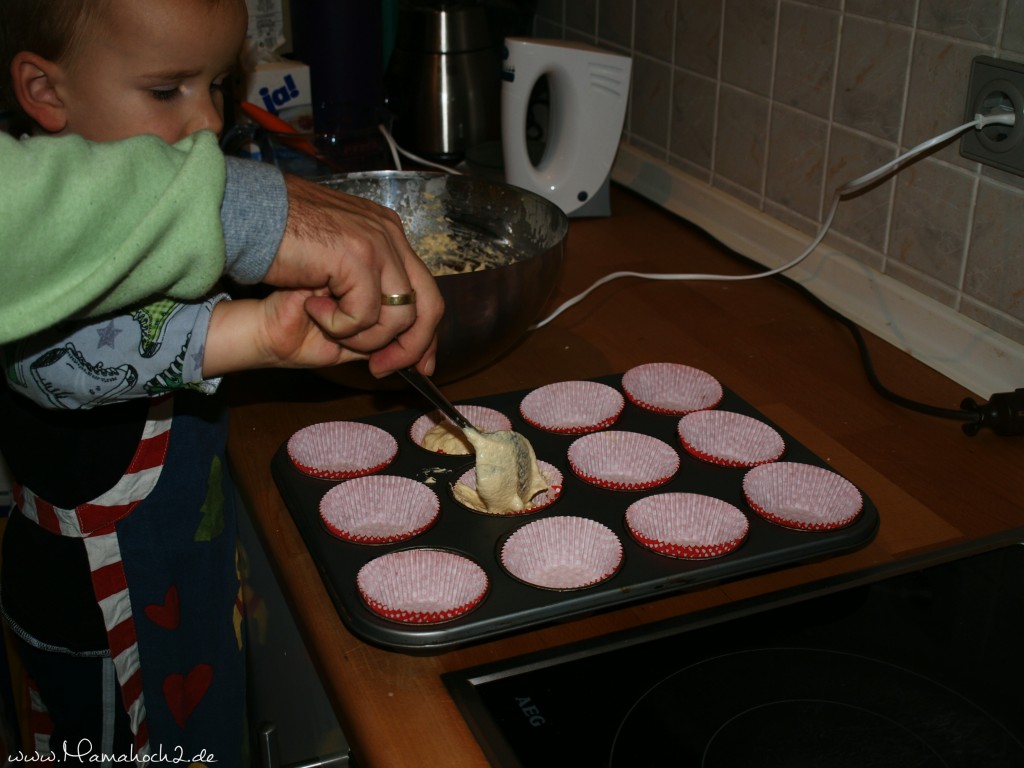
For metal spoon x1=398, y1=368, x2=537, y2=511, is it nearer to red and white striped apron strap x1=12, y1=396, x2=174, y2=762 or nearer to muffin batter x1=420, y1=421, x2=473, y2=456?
muffin batter x1=420, y1=421, x2=473, y2=456

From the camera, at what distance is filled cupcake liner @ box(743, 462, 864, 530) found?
2.50ft

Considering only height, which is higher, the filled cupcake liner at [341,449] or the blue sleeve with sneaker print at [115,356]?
the blue sleeve with sneaker print at [115,356]

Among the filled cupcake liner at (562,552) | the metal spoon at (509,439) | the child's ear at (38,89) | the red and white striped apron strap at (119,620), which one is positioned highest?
the child's ear at (38,89)

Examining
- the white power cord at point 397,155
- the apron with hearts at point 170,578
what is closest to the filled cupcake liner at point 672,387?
the apron with hearts at point 170,578

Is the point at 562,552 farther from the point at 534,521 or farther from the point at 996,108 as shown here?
the point at 996,108

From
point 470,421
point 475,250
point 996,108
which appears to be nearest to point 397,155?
point 475,250

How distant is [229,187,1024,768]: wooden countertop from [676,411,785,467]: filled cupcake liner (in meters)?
0.07

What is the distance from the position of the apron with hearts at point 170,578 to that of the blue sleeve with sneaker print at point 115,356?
0.72 feet

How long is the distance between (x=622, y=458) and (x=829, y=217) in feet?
1.46

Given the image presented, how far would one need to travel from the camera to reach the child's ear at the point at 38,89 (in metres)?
0.84

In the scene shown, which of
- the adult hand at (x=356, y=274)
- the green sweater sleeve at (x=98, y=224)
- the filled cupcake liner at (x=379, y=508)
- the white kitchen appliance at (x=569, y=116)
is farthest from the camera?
the white kitchen appliance at (x=569, y=116)

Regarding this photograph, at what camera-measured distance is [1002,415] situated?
2.94 ft

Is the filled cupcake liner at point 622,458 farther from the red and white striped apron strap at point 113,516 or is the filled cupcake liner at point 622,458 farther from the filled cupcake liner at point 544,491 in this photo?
the red and white striped apron strap at point 113,516

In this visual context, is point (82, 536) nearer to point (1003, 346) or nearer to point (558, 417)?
point (558, 417)
